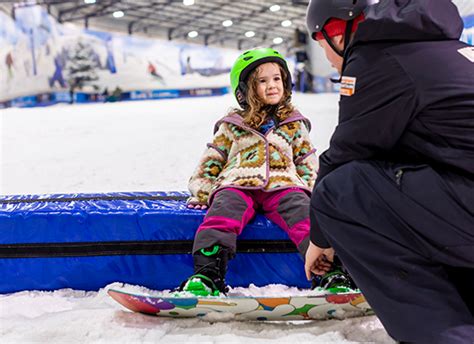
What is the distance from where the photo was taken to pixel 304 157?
6.23 feet

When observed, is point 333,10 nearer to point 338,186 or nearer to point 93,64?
point 338,186

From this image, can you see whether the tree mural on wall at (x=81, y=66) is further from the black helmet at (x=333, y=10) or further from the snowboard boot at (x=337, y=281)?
the black helmet at (x=333, y=10)

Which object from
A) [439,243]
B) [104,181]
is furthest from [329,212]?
[104,181]

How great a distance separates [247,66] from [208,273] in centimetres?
80

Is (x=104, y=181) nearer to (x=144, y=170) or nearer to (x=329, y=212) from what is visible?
(x=144, y=170)

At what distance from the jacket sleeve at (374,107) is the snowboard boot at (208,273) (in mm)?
630

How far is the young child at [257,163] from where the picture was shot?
5.34ft

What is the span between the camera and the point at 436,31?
97 cm

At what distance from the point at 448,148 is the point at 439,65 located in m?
0.16

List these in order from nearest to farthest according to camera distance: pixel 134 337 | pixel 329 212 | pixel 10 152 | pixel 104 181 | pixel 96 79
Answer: pixel 329 212 < pixel 134 337 < pixel 104 181 < pixel 10 152 < pixel 96 79

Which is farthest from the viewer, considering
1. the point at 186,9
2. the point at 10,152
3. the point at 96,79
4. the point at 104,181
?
the point at 186,9

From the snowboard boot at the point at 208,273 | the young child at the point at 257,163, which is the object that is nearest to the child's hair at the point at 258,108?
the young child at the point at 257,163

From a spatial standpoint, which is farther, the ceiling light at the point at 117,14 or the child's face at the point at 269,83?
the ceiling light at the point at 117,14

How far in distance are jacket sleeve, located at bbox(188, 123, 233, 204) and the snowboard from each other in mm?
473
